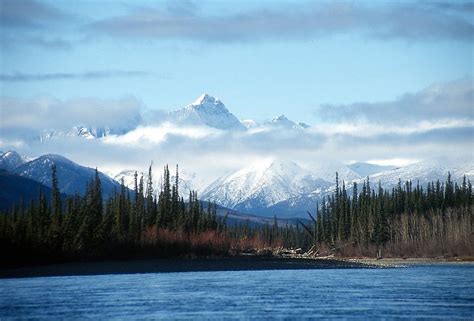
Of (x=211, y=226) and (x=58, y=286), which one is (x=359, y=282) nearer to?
(x=58, y=286)

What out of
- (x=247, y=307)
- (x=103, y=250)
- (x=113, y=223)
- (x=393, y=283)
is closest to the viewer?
(x=247, y=307)

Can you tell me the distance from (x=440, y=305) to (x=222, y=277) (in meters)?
41.7

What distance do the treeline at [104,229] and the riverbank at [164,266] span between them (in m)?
5.58

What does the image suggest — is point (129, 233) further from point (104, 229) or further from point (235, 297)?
point (235, 297)

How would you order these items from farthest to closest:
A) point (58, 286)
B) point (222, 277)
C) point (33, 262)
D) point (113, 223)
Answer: point (113, 223) → point (33, 262) → point (222, 277) → point (58, 286)

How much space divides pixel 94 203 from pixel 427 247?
80.1 m

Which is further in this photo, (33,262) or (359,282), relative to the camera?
(33,262)

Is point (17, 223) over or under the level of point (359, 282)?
over

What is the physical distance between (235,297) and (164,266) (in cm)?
5582

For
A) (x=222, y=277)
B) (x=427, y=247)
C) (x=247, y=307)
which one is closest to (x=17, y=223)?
(x=222, y=277)

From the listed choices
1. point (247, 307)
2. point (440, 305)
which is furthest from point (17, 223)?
point (440, 305)

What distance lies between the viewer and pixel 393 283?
9250 cm

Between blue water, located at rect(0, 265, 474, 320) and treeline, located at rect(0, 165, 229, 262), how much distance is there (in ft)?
89.0

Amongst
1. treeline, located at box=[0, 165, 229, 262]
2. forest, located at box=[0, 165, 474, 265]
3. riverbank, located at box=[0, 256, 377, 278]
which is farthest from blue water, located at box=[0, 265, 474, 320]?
forest, located at box=[0, 165, 474, 265]
